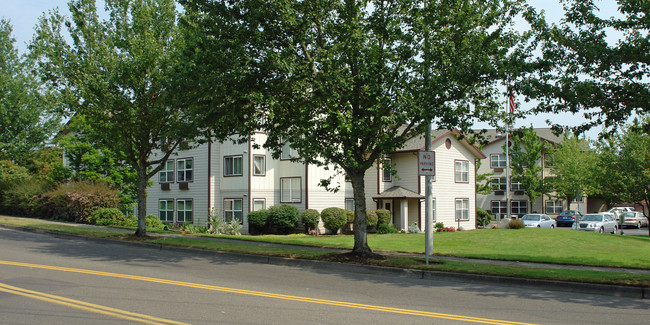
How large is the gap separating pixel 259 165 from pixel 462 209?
16.0 meters

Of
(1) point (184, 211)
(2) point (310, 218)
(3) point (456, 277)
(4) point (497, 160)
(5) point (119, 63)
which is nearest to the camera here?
(3) point (456, 277)

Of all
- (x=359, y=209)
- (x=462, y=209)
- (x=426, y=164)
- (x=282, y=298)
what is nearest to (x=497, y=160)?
(x=462, y=209)

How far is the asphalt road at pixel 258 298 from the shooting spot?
7555 millimetres

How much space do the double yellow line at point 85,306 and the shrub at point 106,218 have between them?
727 inches

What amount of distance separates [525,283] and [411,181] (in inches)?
922

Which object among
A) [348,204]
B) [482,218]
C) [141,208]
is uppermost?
[141,208]

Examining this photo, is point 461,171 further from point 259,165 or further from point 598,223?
point 259,165

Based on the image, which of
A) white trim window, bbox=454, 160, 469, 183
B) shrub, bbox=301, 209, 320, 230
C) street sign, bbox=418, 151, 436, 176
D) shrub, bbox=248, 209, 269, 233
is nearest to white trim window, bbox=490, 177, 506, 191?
white trim window, bbox=454, 160, 469, 183

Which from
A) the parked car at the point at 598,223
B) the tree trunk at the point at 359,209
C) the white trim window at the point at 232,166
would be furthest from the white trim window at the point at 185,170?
the parked car at the point at 598,223

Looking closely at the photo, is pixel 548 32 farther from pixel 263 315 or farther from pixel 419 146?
pixel 419 146

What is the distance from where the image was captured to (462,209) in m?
38.0

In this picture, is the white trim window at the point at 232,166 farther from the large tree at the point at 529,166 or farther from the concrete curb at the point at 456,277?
the large tree at the point at 529,166

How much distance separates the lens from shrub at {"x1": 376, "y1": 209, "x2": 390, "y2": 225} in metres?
32.5

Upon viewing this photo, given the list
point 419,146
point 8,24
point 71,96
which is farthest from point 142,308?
point 8,24
